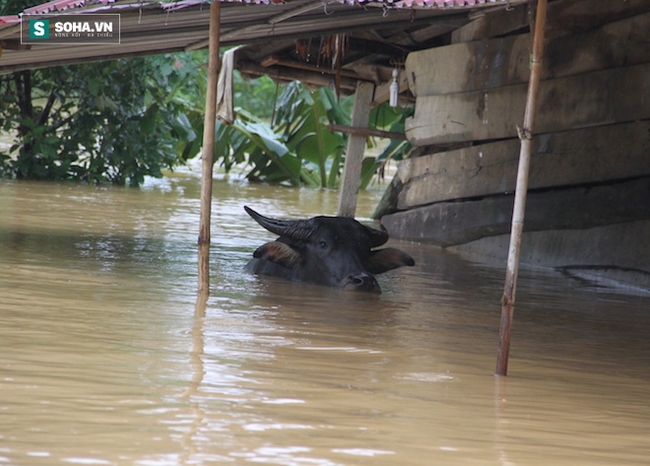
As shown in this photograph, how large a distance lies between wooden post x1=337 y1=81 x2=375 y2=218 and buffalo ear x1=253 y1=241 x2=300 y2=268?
164 inches

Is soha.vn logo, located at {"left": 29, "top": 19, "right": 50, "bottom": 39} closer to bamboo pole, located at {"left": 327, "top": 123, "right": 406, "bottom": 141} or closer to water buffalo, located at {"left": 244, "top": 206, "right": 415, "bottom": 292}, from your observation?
water buffalo, located at {"left": 244, "top": 206, "right": 415, "bottom": 292}

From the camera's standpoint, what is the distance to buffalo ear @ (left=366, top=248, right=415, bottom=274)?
6.99 meters

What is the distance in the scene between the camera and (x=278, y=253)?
6977 mm

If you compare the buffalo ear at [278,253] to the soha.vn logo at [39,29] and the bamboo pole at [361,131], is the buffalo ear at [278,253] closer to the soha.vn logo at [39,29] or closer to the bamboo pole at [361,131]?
the soha.vn logo at [39,29]

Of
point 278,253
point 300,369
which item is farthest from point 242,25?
point 300,369

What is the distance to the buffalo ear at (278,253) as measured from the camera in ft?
22.8

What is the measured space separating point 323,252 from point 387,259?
512mm

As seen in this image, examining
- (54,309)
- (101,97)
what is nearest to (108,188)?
(101,97)

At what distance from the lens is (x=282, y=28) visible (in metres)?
7.85

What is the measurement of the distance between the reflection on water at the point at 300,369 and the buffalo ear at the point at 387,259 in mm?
161

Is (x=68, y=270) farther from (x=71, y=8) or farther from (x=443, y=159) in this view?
(x=443, y=159)

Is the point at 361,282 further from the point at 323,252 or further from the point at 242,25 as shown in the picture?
the point at 242,25

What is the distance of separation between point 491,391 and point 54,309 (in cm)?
237

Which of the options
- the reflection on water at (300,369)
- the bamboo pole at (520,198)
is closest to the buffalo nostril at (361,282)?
the reflection on water at (300,369)
